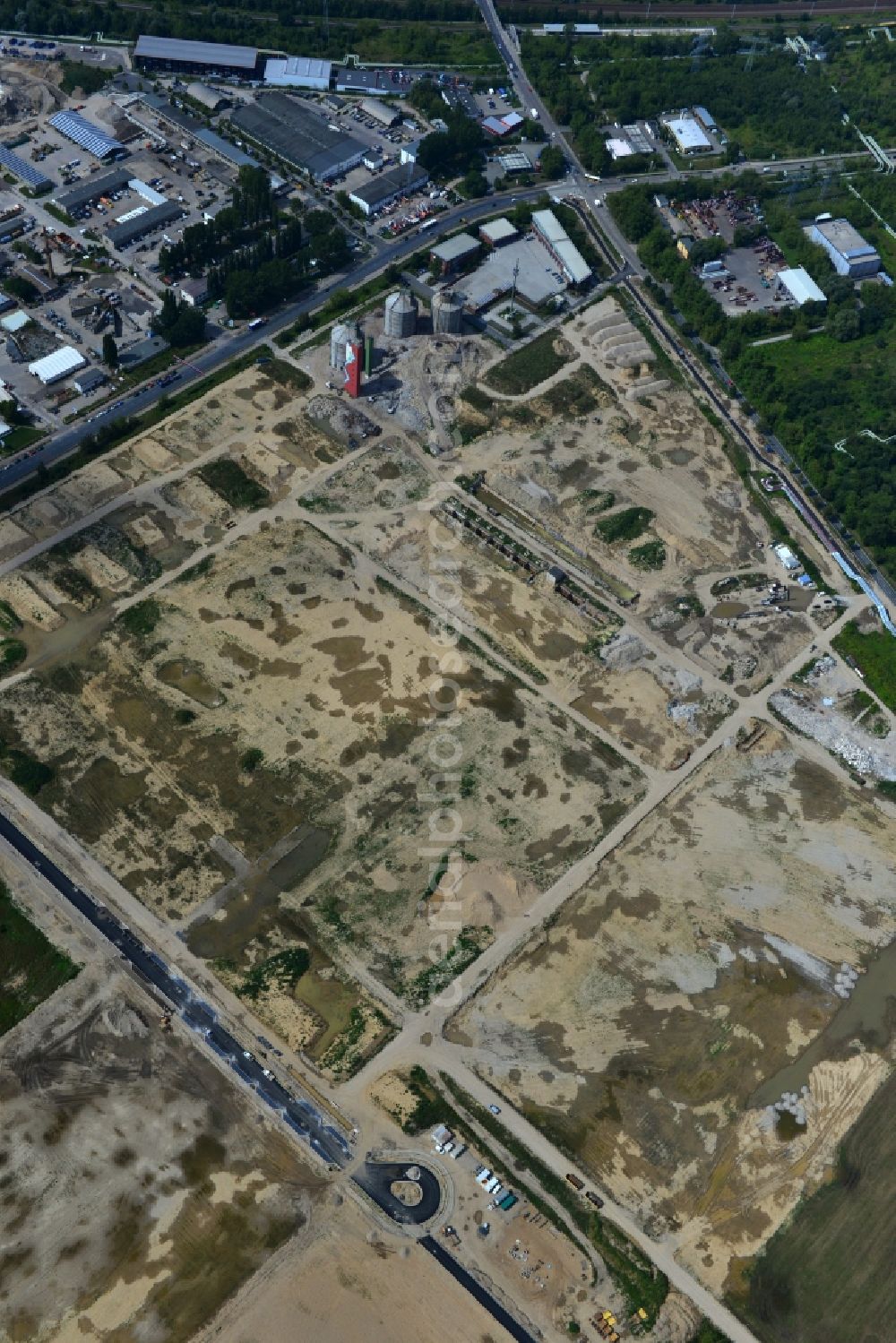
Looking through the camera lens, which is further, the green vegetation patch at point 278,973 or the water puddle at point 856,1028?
the green vegetation patch at point 278,973

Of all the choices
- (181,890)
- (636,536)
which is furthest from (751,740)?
(181,890)

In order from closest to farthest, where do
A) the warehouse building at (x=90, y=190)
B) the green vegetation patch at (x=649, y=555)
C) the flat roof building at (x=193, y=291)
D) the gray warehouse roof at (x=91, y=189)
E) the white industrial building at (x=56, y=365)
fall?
the green vegetation patch at (x=649, y=555) → the white industrial building at (x=56, y=365) → the flat roof building at (x=193, y=291) → the warehouse building at (x=90, y=190) → the gray warehouse roof at (x=91, y=189)

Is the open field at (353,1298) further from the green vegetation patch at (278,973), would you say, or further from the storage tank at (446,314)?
the storage tank at (446,314)

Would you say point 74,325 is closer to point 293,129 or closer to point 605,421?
point 293,129

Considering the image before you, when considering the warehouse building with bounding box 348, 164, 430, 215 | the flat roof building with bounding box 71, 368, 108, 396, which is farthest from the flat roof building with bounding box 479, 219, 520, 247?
the flat roof building with bounding box 71, 368, 108, 396

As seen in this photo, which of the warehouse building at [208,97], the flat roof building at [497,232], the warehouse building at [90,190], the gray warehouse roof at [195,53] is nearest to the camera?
the warehouse building at [90,190]

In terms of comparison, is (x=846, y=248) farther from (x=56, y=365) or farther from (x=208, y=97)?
(x=56, y=365)

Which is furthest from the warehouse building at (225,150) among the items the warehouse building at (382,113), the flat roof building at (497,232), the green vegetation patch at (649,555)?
the green vegetation patch at (649,555)
